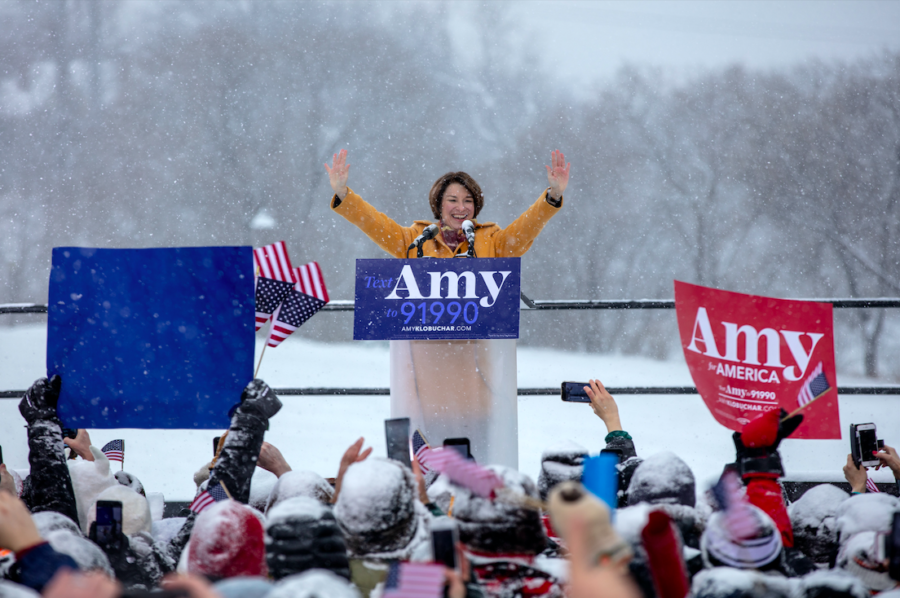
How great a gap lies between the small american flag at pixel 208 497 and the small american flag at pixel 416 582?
0.67 metres

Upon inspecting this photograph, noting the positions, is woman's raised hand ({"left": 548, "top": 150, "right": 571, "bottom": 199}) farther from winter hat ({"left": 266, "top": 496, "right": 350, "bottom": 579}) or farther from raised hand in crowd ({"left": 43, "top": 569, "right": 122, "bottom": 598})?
raised hand in crowd ({"left": 43, "top": 569, "right": 122, "bottom": 598})

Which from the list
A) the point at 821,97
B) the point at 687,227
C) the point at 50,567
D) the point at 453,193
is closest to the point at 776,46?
the point at 821,97

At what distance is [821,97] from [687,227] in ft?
8.85

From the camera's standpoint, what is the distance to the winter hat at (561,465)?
60.7 inches

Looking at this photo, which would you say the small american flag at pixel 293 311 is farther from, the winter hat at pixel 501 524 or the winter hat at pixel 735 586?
the winter hat at pixel 735 586

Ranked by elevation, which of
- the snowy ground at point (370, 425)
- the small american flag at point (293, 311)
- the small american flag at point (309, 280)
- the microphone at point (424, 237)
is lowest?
the snowy ground at point (370, 425)

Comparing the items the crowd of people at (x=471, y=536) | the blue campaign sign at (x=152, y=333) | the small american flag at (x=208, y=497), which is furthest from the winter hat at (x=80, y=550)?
the blue campaign sign at (x=152, y=333)

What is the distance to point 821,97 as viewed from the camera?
10680 millimetres

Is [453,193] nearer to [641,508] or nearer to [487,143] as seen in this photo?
[641,508]

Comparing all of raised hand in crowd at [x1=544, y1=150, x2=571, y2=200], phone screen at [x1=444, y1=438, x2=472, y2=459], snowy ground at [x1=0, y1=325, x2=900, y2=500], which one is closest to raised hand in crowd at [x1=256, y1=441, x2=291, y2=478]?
phone screen at [x1=444, y1=438, x2=472, y2=459]

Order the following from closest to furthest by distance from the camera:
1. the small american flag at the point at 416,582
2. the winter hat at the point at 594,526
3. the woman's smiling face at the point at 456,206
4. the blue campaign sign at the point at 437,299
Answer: the winter hat at the point at 594,526
the small american flag at the point at 416,582
the blue campaign sign at the point at 437,299
the woman's smiling face at the point at 456,206

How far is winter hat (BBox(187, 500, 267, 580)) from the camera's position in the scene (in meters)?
1.10

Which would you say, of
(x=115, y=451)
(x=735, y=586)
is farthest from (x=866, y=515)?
(x=115, y=451)

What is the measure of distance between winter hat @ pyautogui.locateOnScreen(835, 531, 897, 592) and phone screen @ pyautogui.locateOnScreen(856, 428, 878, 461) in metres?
0.77
